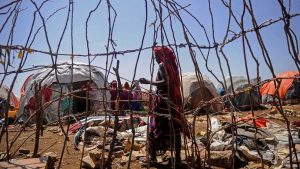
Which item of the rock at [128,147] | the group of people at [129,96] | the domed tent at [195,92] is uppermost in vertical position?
the domed tent at [195,92]

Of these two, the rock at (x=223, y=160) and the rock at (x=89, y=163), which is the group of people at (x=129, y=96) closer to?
the rock at (x=89, y=163)

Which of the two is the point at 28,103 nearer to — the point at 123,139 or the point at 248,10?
the point at 123,139

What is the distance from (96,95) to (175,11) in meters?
8.43

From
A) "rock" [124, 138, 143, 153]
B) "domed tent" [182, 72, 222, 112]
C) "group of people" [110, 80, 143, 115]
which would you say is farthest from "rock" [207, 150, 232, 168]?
"domed tent" [182, 72, 222, 112]

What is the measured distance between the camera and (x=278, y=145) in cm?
422

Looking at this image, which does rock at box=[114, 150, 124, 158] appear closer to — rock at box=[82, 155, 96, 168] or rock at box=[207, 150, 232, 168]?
rock at box=[82, 155, 96, 168]

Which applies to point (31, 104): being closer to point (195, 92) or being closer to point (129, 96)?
point (195, 92)

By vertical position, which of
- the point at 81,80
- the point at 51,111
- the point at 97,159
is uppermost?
the point at 81,80

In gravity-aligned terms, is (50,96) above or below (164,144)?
above

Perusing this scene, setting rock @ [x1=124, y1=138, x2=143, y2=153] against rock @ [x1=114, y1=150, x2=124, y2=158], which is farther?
rock @ [x1=124, y1=138, x2=143, y2=153]

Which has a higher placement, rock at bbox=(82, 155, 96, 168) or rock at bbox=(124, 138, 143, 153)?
rock at bbox=(124, 138, 143, 153)

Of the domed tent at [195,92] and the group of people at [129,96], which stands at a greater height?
the domed tent at [195,92]

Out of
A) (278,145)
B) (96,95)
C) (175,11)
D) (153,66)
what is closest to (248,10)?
(175,11)

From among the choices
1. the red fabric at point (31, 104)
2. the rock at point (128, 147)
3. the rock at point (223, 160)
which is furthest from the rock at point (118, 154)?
the red fabric at point (31, 104)
